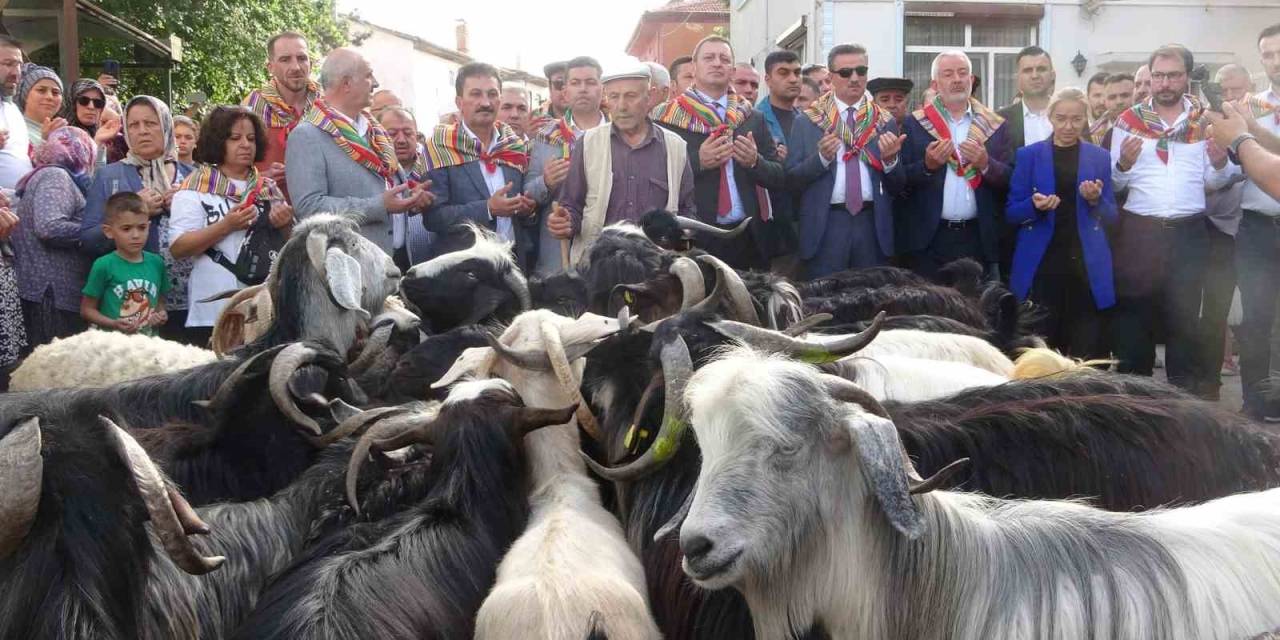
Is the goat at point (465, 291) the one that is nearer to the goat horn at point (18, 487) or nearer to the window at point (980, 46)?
the goat horn at point (18, 487)

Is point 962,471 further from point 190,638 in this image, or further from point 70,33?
point 70,33

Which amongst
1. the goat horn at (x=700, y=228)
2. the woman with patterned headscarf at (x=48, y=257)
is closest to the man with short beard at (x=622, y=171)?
the goat horn at (x=700, y=228)

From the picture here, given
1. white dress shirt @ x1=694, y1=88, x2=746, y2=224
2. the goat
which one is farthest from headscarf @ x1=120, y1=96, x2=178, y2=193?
white dress shirt @ x1=694, y1=88, x2=746, y2=224

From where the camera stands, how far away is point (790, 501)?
2779 mm

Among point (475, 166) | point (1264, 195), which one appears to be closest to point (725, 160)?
point (475, 166)

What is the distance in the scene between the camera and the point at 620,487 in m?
3.88

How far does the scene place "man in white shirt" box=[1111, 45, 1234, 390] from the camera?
772 centimetres

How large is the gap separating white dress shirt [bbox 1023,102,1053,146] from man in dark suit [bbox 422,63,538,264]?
12.8 feet

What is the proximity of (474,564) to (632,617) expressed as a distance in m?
0.62

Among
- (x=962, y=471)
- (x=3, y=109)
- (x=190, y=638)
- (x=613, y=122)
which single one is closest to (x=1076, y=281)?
(x=613, y=122)

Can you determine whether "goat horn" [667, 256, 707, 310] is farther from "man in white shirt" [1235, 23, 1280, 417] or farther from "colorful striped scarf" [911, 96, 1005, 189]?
"man in white shirt" [1235, 23, 1280, 417]

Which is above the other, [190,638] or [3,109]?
[3,109]

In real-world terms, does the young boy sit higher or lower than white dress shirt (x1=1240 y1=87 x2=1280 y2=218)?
lower

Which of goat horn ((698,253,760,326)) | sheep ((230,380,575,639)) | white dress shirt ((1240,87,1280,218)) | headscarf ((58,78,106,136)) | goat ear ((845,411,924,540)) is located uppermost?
headscarf ((58,78,106,136))
